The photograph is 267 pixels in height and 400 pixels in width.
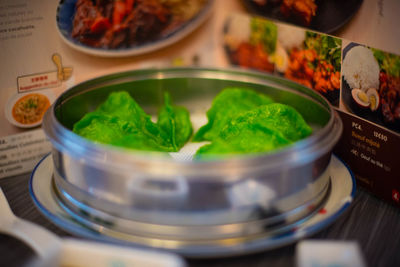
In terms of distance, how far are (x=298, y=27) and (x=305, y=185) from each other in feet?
1.90

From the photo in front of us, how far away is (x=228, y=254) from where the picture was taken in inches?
32.1

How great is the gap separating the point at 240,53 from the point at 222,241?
2.99 ft

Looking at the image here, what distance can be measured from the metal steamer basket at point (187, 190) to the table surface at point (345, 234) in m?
0.06

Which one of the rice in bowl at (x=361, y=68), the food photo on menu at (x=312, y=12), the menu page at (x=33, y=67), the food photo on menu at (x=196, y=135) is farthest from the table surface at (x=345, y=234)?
the food photo on menu at (x=312, y=12)

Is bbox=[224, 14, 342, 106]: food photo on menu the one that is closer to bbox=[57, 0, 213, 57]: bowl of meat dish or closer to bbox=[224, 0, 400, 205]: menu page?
bbox=[224, 0, 400, 205]: menu page

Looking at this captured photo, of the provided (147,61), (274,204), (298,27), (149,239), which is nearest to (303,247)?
(274,204)

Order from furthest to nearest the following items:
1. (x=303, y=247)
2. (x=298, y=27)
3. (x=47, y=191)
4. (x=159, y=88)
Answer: (x=159, y=88) < (x=298, y=27) < (x=47, y=191) < (x=303, y=247)

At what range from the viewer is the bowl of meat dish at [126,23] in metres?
1.26

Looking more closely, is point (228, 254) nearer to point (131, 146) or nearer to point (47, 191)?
point (131, 146)

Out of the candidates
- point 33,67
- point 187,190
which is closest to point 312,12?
point 187,190

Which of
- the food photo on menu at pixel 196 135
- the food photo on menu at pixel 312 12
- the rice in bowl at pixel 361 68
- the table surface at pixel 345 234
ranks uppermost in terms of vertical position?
the food photo on menu at pixel 312 12

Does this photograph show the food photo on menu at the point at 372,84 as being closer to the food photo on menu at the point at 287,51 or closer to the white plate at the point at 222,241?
the food photo on menu at the point at 287,51

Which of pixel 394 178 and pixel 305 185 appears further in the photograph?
pixel 394 178

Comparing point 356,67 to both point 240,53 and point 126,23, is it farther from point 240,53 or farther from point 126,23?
point 126,23
